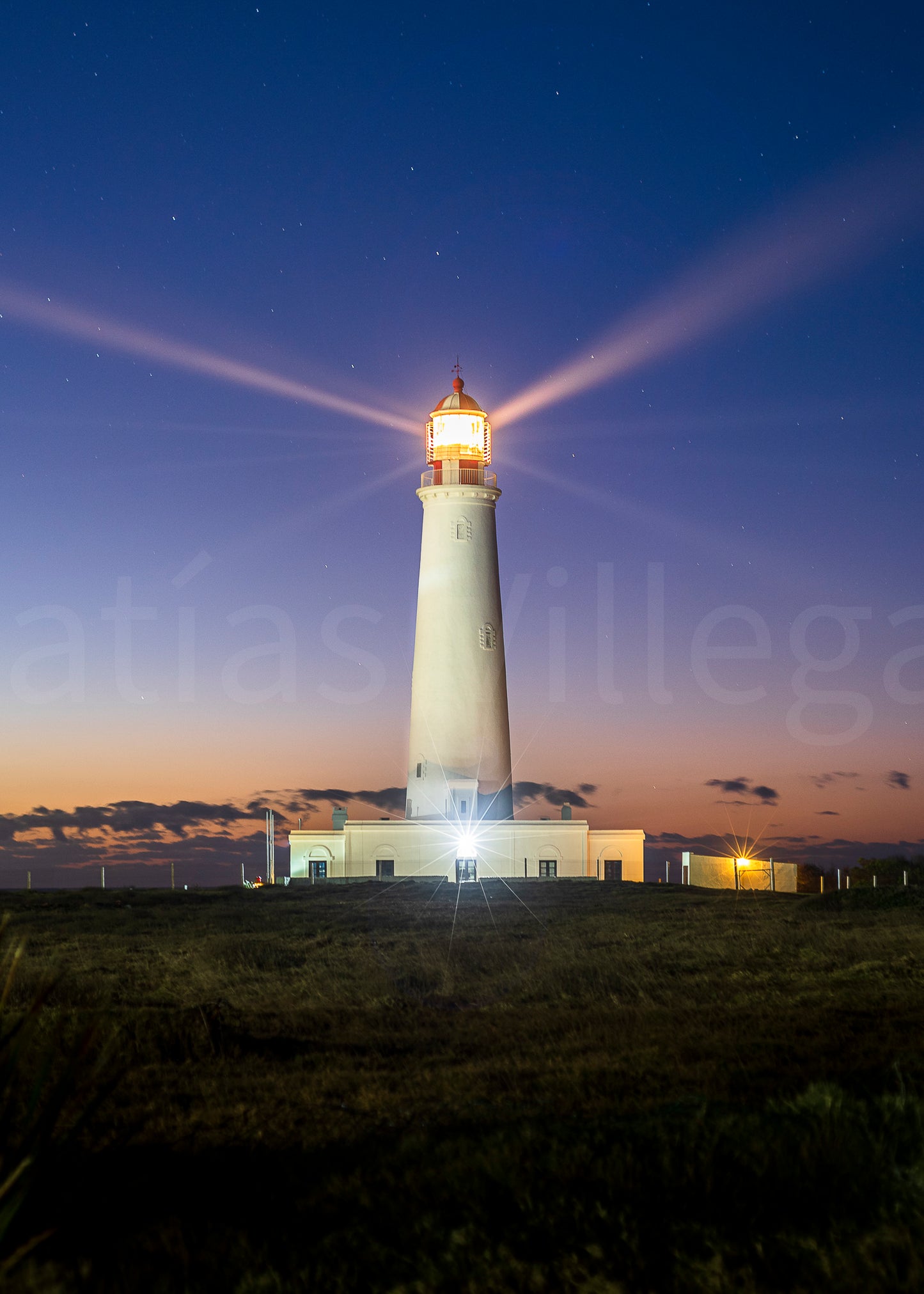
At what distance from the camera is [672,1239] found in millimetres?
5066

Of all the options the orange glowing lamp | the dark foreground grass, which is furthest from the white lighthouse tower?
the dark foreground grass

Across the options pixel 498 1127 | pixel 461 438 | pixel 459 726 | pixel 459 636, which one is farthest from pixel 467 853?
pixel 498 1127

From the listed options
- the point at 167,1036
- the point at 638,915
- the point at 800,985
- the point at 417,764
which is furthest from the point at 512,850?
the point at 167,1036

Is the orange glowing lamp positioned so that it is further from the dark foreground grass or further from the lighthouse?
the dark foreground grass

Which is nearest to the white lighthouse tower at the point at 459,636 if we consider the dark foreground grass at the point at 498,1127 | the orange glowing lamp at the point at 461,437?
the orange glowing lamp at the point at 461,437

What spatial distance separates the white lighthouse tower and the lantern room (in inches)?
1.1

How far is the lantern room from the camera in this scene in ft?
124

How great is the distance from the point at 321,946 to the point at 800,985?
9.36m

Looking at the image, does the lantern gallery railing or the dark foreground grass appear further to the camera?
the lantern gallery railing

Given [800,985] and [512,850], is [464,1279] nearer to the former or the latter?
[800,985]

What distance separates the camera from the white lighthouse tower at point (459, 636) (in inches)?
1467

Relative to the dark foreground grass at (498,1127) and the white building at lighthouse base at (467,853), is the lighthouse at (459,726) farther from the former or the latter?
the dark foreground grass at (498,1127)

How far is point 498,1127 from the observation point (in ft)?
23.3

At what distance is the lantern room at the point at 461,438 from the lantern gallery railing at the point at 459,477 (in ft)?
0.59
